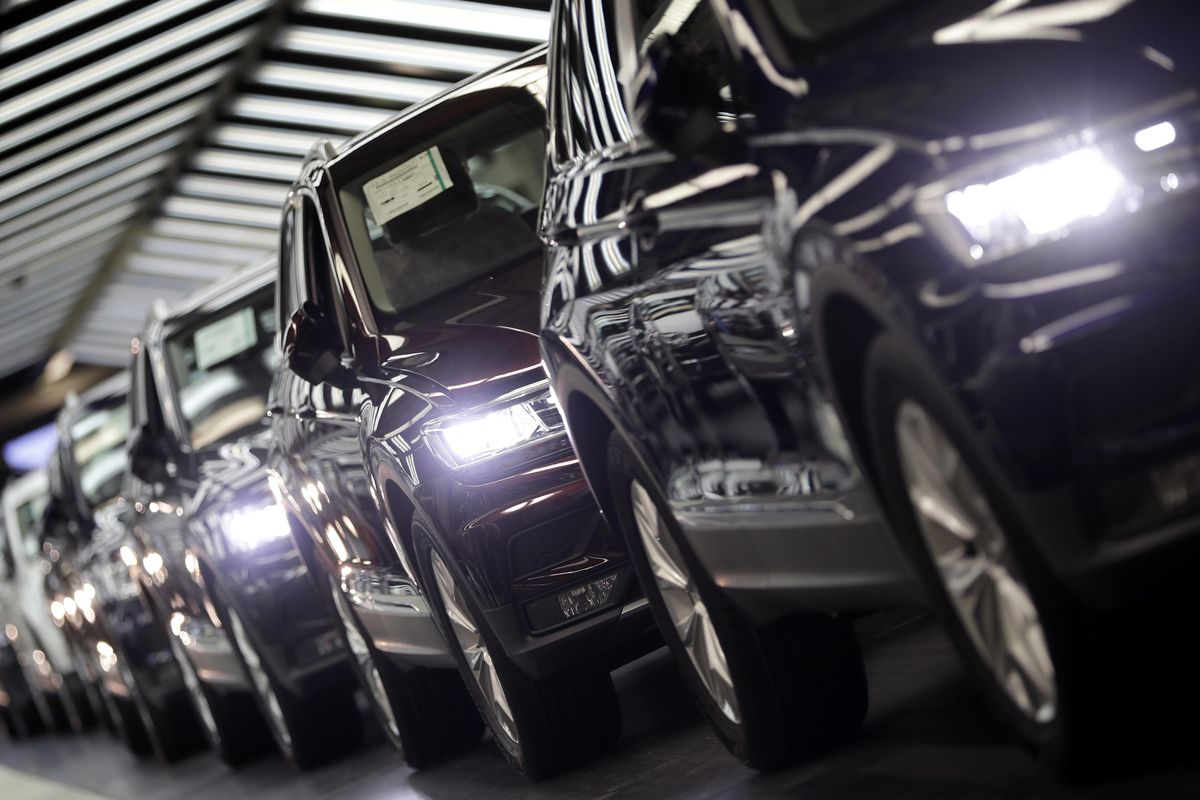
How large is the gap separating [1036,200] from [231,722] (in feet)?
27.4

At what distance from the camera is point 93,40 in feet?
60.3

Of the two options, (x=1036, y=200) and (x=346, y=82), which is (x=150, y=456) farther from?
(x=346, y=82)

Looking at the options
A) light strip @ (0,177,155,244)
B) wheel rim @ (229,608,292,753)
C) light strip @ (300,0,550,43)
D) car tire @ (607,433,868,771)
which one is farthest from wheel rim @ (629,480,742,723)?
light strip @ (0,177,155,244)

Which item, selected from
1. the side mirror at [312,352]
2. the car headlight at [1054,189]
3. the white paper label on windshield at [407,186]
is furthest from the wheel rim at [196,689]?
the car headlight at [1054,189]

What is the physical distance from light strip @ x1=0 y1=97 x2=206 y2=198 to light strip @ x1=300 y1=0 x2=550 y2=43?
3468 millimetres

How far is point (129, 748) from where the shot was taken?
13.4m

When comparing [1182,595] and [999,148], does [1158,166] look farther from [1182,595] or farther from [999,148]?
[1182,595]

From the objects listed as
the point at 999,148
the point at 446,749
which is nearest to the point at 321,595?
the point at 446,749

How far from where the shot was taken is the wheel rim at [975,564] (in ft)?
10.6

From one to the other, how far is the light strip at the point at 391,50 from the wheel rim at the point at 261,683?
39.1 ft

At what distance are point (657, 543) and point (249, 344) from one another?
5.14 m

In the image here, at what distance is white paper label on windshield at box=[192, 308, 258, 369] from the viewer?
9.71 meters

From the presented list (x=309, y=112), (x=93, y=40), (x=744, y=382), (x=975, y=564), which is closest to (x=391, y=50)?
(x=309, y=112)

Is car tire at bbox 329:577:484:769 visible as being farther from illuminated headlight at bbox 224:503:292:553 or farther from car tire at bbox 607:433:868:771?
car tire at bbox 607:433:868:771
